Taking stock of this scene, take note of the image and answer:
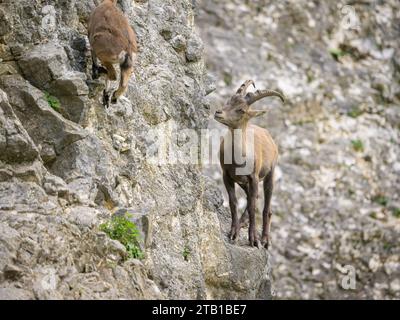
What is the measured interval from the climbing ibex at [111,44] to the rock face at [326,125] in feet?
31.4

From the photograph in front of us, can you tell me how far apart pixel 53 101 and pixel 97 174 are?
0.83 metres

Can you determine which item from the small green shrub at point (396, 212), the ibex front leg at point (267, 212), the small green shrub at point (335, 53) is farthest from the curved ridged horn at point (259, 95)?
the small green shrub at point (335, 53)

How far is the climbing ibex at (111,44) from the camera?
332 inches

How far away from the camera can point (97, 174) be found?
8.21 metres

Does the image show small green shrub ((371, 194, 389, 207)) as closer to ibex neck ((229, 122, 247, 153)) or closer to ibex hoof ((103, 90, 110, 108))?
ibex neck ((229, 122, 247, 153))

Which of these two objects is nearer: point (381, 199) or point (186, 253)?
point (186, 253)

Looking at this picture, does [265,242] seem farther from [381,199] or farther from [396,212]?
[381,199]

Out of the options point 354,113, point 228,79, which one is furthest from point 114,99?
point 354,113

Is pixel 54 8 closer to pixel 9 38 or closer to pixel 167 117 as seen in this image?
pixel 9 38

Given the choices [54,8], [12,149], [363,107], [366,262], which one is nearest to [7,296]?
[12,149]

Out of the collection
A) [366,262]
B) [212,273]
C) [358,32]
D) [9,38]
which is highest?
[358,32]

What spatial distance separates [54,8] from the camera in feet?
28.3

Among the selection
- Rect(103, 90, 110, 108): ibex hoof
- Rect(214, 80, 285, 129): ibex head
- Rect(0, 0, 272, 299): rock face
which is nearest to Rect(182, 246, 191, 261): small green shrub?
Rect(0, 0, 272, 299): rock face
